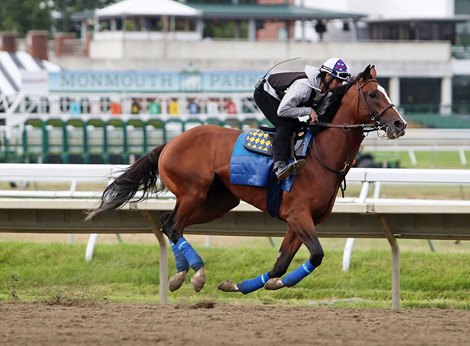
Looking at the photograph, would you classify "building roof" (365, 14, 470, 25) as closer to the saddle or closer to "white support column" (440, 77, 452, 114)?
"white support column" (440, 77, 452, 114)

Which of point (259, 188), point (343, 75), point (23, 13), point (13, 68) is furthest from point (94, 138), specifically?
point (23, 13)

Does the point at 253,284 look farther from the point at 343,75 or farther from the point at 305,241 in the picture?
the point at 343,75

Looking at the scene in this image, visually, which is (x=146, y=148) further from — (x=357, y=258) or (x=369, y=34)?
(x=369, y=34)

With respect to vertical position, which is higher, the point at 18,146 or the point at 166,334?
the point at 166,334

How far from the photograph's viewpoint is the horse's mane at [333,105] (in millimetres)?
8562

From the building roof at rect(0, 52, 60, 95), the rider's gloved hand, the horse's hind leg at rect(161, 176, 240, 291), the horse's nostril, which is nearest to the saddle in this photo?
the rider's gloved hand

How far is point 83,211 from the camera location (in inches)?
368

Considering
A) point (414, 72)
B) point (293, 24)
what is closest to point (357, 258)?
point (414, 72)

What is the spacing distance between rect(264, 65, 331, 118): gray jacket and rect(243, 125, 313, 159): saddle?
19cm

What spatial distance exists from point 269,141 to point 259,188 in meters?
0.33

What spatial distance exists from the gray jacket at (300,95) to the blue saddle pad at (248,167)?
349 millimetres

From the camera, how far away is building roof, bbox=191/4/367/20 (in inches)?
1907

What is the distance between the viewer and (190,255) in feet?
28.4

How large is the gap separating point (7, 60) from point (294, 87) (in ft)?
85.6
